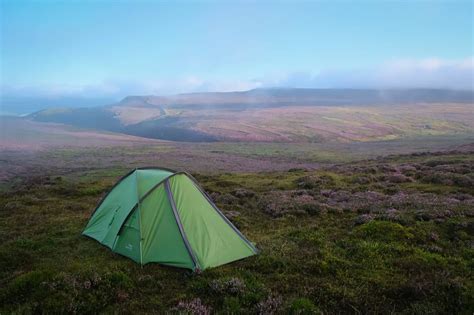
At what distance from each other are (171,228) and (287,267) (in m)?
3.91

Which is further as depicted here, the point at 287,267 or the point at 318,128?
the point at 318,128

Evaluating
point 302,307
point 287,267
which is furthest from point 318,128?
point 302,307

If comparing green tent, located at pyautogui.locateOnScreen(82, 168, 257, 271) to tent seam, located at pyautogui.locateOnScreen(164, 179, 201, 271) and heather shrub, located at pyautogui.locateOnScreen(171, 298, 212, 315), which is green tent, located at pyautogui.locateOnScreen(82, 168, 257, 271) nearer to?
tent seam, located at pyautogui.locateOnScreen(164, 179, 201, 271)

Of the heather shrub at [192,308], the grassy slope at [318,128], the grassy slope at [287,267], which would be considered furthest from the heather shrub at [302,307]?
the grassy slope at [318,128]

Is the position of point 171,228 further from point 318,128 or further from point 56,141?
point 318,128

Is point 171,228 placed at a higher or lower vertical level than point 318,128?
higher

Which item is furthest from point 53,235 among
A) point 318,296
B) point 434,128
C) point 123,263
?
point 434,128

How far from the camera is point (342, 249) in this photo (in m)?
11.8

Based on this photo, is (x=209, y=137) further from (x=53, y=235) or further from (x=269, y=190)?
(x=53, y=235)

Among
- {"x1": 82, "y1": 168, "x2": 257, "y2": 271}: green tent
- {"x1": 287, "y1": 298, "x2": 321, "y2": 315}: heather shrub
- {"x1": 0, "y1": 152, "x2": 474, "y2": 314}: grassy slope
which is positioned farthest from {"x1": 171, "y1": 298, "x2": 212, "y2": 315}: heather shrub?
{"x1": 82, "y1": 168, "x2": 257, "y2": 271}: green tent

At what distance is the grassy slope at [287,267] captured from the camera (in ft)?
27.0

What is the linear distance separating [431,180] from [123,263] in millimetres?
23920

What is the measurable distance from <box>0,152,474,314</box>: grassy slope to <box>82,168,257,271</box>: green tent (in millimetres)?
421

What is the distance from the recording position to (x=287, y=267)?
413 inches
